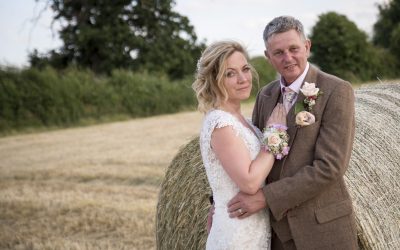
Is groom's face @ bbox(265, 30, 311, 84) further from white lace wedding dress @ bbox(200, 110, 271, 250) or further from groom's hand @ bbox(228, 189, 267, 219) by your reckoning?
groom's hand @ bbox(228, 189, 267, 219)

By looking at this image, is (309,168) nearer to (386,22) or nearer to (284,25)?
(284,25)

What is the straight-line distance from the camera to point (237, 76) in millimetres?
2961

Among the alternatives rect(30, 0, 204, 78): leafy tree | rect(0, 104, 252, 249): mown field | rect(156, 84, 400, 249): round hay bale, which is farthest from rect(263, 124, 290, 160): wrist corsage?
rect(30, 0, 204, 78): leafy tree

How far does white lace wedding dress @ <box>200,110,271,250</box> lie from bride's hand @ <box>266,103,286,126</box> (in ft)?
0.52

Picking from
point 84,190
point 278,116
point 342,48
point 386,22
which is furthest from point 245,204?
point 386,22

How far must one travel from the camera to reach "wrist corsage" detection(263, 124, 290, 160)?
272 cm

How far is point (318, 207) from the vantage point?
9.08 feet

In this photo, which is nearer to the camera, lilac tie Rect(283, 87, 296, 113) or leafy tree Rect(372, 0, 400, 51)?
lilac tie Rect(283, 87, 296, 113)

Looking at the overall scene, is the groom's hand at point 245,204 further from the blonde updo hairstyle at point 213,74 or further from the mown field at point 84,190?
the mown field at point 84,190

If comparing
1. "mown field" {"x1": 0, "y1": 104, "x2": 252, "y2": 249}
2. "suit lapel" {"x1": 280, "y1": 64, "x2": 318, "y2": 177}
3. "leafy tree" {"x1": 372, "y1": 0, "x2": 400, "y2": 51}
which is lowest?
"mown field" {"x1": 0, "y1": 104, "x2": 252, "y2": 249}

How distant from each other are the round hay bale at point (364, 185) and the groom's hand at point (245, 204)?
0.75m

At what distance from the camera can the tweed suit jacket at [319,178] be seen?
267cm

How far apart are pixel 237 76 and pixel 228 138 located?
1.23ft

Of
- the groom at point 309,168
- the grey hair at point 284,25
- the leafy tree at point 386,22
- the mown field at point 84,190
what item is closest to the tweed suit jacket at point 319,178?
the groom at point 309,168
